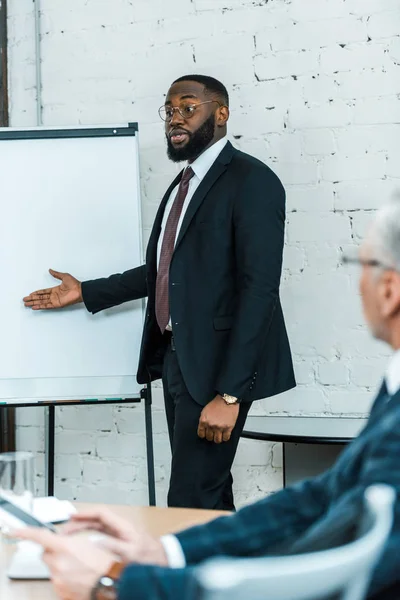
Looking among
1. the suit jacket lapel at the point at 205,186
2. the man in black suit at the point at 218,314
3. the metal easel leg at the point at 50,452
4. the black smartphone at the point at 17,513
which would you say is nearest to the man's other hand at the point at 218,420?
the man in black suit at the point at 218,314

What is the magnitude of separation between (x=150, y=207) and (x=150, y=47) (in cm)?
58

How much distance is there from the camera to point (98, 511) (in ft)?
3.49

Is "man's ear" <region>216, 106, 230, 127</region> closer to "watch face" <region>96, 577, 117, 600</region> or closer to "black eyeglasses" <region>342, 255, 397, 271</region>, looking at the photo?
"black eyeglasses" <region>342, 255, 397, 271</region>

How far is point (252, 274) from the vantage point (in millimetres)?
2062

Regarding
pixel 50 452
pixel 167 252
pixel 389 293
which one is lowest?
pixel 50 452

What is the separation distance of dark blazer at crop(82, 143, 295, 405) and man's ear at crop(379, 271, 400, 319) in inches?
42.2

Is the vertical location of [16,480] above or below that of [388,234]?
below

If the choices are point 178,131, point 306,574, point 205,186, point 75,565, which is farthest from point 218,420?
point 306,574

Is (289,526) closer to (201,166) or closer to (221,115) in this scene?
(201,166)

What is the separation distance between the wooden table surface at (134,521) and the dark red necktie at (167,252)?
2.93 feet

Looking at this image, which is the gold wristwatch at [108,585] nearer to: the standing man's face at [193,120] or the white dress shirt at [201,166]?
the white dress shirt at [201,166]

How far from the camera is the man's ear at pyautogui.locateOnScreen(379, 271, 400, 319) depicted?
94 cm

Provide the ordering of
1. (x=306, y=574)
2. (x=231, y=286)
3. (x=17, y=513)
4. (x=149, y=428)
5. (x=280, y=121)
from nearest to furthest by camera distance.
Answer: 1. (x=306, y=574)
2. (x=17, y=513)
3. (x=231, y=286)
4. (x=149, y=428)
5. (x=280, y=121)

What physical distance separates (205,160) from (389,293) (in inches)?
55.0
